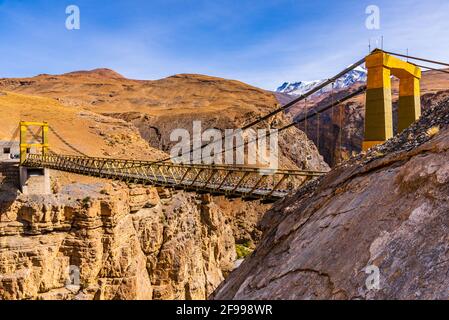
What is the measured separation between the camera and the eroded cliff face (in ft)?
62.3

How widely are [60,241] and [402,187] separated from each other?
20.4 metres

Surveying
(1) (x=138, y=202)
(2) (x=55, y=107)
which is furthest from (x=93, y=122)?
(1) (x=138, y=202)

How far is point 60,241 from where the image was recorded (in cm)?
2019

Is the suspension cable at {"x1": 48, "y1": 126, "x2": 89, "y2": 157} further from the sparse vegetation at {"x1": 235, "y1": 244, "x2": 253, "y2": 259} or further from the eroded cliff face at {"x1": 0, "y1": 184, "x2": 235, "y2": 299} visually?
the sparse vegetation at {"x1": 235, "y1": 244, "x2": 253, "y2": 259}

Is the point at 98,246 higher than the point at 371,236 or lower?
lower

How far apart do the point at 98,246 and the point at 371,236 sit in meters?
19.8

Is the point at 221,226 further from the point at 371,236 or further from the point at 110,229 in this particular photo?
the point at 371,236

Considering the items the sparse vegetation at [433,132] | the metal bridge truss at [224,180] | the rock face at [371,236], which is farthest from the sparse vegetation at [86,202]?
the sparse vegetation at [433,132]

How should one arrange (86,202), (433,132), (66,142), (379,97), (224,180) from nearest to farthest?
(433,132)
(379,97)
(224,180)
(86,202)
(66,142)

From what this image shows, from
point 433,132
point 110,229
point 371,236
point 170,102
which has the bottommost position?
point 110,229

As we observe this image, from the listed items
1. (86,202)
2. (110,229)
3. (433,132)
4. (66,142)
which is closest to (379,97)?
(433,132)

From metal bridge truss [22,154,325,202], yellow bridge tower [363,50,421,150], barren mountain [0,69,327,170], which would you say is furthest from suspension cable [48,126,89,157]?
yellow bridge tower [363,50,421,150]

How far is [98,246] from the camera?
68.1 ft
